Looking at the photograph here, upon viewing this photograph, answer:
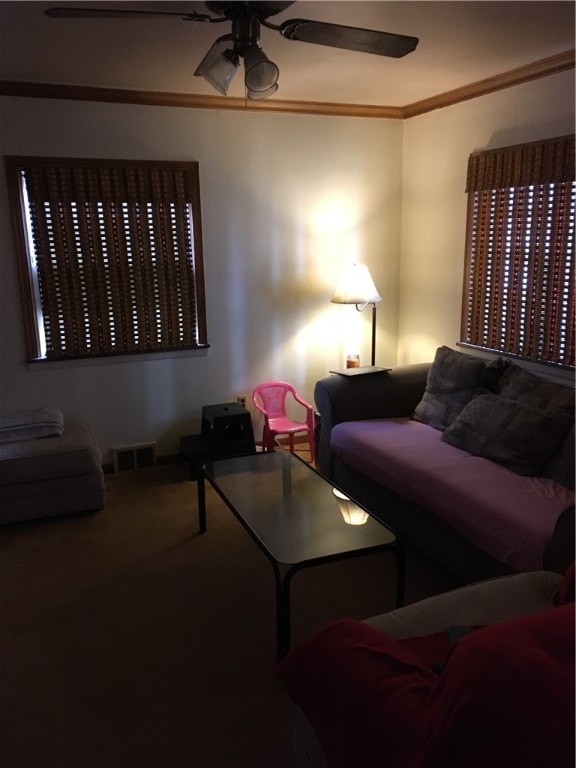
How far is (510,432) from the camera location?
9.61 feet

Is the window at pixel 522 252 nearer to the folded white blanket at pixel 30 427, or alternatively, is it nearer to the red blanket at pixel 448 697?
the red blanket at pixel 448 697

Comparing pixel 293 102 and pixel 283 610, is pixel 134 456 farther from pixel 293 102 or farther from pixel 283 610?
pixel 293 102

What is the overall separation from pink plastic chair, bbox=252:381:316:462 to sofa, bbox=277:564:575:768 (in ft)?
7.51

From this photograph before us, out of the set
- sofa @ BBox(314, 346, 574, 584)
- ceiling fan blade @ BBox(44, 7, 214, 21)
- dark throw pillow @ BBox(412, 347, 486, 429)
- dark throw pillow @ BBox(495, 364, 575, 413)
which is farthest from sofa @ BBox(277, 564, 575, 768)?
ceiling fan blade @ BBox(44, 7, 214, 21)

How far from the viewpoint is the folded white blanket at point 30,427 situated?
11.4 ft

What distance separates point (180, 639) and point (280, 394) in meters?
2.31

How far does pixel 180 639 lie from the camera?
7.93 feet

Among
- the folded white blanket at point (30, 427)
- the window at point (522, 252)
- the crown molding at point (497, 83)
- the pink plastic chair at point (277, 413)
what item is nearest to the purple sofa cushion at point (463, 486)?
the pink plastic chair at point (277, 413)

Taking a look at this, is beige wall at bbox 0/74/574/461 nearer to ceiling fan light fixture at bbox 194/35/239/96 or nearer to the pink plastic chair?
the pink plastic chair

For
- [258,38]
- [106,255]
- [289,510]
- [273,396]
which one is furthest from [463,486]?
[106,255]

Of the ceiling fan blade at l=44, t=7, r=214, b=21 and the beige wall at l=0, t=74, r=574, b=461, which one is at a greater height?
the ceiling fan blade at l=44, t=7, r=214, b=21

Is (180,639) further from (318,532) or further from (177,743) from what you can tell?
(318,532)

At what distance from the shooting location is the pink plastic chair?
416cm

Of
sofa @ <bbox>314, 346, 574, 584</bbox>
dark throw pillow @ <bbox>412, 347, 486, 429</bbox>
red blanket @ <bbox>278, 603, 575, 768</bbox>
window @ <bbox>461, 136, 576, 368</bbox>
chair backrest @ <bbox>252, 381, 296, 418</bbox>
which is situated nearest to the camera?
red blanket @ <bbox>278, 603, 575, 768</bbox>
